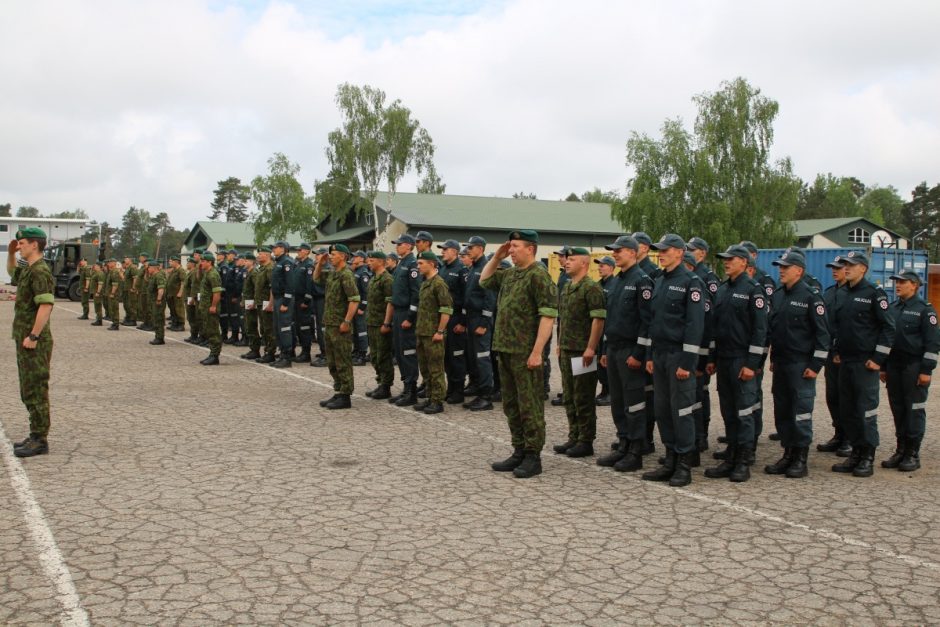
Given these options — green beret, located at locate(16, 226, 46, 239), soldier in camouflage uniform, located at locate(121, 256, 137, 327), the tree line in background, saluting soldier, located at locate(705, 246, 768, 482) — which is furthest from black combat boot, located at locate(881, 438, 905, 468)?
the tree line in background

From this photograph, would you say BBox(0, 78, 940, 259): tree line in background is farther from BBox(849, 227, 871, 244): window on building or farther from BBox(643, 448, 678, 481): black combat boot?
BBox(643, 448, 678, 481): black combat boot

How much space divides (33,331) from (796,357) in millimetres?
6517

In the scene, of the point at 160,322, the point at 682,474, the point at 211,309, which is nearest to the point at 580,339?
the point at 682,474

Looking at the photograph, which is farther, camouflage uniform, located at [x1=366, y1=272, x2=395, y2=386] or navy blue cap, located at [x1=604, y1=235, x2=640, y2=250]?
camouflage uniform, located at [x1=366, y1=272, x2=395, y2=386]

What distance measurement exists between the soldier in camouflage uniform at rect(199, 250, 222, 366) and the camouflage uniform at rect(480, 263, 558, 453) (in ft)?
27.3

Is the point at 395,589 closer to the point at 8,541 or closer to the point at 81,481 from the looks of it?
the point at 8,541

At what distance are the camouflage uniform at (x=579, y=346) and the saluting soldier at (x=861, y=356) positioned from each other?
7.12 feet

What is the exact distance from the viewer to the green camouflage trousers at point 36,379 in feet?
22.9

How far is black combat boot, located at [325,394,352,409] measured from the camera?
977 centimetres

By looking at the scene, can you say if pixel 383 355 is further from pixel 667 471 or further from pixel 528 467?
pixel 667 471

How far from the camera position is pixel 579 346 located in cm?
775

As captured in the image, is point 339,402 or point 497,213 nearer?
point 339,402

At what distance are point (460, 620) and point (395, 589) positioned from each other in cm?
50

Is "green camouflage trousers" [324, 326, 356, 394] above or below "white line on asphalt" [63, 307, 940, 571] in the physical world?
above
